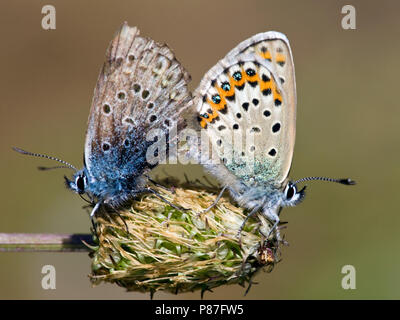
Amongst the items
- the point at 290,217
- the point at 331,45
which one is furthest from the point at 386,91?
the point at 290,217

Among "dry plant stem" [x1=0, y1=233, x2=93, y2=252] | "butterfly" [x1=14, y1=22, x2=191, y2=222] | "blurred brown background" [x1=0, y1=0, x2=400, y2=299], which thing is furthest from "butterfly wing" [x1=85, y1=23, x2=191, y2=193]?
"blurred brown background" [x1=0, y1=0, x2=400, y2=299]

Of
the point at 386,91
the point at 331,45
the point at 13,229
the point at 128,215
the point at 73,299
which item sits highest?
the point at 331,45

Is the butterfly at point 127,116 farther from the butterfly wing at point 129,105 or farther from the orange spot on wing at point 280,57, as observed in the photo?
the orange spot on wing at point 280,57

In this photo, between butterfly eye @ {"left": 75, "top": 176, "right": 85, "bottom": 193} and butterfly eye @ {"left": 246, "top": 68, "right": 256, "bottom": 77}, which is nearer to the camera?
butterfly eye @ {"left": 75, "top": 176, "right": 85, "bottom": 193}

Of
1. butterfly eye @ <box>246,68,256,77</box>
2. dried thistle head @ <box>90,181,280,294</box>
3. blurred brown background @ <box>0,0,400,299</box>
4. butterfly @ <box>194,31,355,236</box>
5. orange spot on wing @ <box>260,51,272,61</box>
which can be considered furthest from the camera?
blurred brown background @ <box>0,0,400,299</box>

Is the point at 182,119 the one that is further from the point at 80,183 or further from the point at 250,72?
the point at 80,183

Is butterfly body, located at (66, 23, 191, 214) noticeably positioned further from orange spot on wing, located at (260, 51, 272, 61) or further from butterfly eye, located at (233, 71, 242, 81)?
orange spot on wing, located at (260, 51, 272, 61)

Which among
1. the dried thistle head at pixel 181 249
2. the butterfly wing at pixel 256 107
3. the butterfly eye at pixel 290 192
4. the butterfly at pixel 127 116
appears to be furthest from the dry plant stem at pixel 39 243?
the butterfly eye at pixel 290 192

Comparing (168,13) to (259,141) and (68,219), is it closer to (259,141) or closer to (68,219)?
(68,219)
